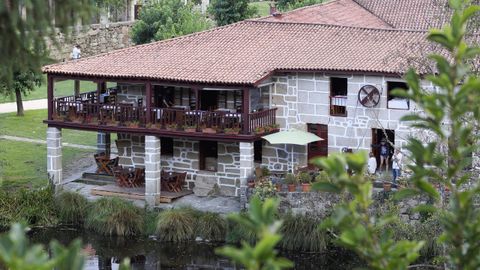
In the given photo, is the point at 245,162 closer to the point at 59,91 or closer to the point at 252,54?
the point at 252,54

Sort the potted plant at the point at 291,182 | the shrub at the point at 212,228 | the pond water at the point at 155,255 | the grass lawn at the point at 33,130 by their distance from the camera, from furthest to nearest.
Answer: the grass lawn at the point at 33,130 < the potted plant at the point at 291,182 < the shrub at the point at 212,228 < the pond water at the point at 155,255

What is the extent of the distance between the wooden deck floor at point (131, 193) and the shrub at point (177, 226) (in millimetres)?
2331

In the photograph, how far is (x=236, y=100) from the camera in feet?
125

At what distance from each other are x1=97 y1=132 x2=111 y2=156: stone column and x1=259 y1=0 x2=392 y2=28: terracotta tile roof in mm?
6249

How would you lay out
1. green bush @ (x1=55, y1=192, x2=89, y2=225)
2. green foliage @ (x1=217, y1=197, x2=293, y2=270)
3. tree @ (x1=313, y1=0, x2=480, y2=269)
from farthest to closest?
green bush @ (x1=55, y1=192, x2=89, y2=225) < tree @ (x1=313, y1=0, x2=480, y2=269) < green foliage @ (x1=217, y1=197, x2=293, y2=270)

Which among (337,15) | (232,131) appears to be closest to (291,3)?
(337,15)

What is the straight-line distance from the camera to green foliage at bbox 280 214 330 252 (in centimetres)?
3300

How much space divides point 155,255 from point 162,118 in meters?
4.95

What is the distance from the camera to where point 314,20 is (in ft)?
147

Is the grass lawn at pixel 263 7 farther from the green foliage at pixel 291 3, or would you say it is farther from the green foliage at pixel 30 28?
the green foliage at pixel 30 28

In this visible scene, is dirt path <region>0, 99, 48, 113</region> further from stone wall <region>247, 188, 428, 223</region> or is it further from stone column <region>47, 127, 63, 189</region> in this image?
stone wall <region>247, 188, 428, 223</region>

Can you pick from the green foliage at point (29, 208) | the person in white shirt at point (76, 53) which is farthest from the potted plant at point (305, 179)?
the person in white shirt at point (76, 53)

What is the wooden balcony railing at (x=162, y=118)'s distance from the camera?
36219mm

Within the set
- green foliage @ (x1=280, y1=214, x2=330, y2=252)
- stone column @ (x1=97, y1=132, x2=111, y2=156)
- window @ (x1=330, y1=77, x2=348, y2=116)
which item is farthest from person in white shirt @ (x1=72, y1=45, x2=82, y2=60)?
green foliage @ (x1=280, y1=214, x2=330, y2=252)
